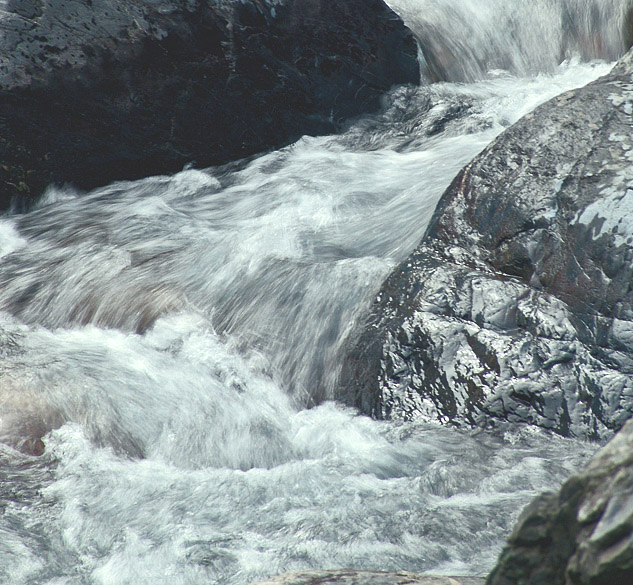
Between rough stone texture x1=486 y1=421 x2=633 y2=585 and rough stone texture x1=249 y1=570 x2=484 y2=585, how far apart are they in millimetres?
412

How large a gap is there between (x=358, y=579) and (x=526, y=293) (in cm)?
211

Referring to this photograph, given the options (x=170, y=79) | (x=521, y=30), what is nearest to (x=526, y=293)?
(x=170, y=79)

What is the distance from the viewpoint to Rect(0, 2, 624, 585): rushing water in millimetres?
2838

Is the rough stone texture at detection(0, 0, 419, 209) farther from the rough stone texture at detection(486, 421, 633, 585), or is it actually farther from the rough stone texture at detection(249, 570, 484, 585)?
the rough stone texture at detection(486, 421, 633, 585)

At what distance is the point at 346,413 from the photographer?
12.2 feet

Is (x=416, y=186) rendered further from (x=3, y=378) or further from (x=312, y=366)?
(x=3, y=378)

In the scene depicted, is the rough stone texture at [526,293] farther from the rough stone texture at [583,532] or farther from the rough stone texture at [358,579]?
the rough stone texture at [583,532]

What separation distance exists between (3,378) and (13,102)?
2762 millimetres

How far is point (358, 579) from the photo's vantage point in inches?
74.1

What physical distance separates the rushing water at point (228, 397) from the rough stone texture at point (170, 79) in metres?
0.29

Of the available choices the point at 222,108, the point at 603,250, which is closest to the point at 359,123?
the point at 222,108

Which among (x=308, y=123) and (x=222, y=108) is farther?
(x=308, y=123)

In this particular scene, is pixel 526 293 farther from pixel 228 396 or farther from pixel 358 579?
pixel 358 579

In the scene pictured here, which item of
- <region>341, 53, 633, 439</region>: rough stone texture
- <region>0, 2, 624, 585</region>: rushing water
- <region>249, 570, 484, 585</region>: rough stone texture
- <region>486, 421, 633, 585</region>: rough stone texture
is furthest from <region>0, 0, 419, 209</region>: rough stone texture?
<region>486, 421, 633, 585</region>: rough stone texture
